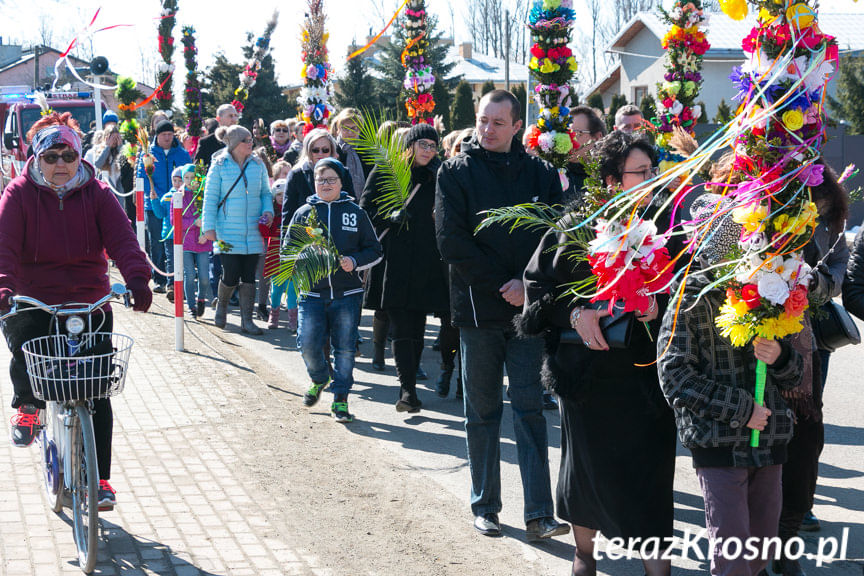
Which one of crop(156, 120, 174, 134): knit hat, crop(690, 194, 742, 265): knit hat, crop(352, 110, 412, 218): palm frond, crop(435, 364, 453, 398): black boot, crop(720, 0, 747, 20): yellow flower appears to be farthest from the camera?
crop(156, 120, 174, 134): knit hat

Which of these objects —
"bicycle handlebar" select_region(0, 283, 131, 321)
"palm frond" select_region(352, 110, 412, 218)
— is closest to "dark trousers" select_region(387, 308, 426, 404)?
"palm frond" select_region(352, 110, 412, 218)

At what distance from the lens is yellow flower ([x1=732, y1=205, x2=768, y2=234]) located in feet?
12.2

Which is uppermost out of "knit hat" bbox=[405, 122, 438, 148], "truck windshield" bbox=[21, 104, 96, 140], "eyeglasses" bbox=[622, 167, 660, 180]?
"truck windshield" bbox=[21, 104, 96, 140]

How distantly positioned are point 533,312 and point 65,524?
2.71 m

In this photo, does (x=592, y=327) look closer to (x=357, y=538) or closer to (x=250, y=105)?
(x=357, y=538)

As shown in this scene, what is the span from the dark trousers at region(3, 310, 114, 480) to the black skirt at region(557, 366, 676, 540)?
2475 millimetres

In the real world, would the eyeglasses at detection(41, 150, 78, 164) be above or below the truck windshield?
below

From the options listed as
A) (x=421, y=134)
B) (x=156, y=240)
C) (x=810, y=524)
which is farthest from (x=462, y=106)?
(x=810, y=524)

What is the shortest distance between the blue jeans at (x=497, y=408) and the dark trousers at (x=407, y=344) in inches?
92.7

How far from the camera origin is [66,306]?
5.02 metres

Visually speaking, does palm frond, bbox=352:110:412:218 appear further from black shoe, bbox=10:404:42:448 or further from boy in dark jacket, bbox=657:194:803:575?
boy in dark jacket, bbox=657:194:803:575

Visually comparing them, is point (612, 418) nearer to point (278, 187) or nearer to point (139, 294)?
point (139, 294)

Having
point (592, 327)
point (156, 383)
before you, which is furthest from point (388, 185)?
point (592, 327)

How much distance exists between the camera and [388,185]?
7.96 meters
